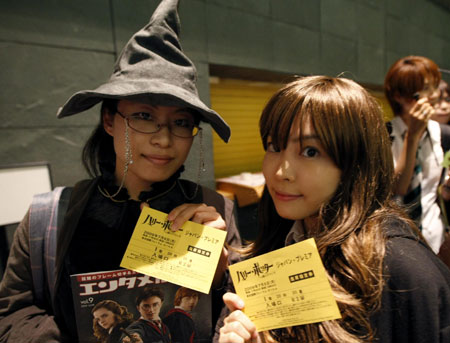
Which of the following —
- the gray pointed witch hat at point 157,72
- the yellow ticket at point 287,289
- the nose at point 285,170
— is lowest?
the yellow ticket at point 287,289

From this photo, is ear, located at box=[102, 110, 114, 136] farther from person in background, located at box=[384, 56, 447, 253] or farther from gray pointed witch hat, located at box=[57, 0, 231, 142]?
person in background, located at box=[384, 56, 447, 253]

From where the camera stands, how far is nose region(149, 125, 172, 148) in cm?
95

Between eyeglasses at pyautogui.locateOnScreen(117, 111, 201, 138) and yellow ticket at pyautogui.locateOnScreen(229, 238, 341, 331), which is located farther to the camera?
eyeglasses at pyautogui.locateOnScreen(117, 111, 201, 138)

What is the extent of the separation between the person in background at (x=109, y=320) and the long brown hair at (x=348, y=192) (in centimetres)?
44

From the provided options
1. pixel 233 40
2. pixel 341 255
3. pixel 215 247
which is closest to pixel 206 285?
pixel 215 247

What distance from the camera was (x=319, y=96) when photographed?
82cm

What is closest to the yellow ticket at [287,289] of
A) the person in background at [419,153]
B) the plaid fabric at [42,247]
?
the plaid fabric at [42,247]

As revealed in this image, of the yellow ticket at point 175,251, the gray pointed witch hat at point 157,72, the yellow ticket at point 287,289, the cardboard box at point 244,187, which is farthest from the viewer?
the cardboard box at point 244,187

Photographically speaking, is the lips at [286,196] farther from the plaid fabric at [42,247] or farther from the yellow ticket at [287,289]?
the plaid fabric at [42,247]

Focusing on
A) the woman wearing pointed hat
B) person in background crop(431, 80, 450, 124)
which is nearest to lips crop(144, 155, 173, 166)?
the woman wearing pointed hat

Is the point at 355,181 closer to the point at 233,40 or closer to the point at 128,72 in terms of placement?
the point at 128,72

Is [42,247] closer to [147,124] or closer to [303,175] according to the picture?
[147,124]

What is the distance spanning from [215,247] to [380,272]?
1.48 ft

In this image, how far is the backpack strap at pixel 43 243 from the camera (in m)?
1.01
